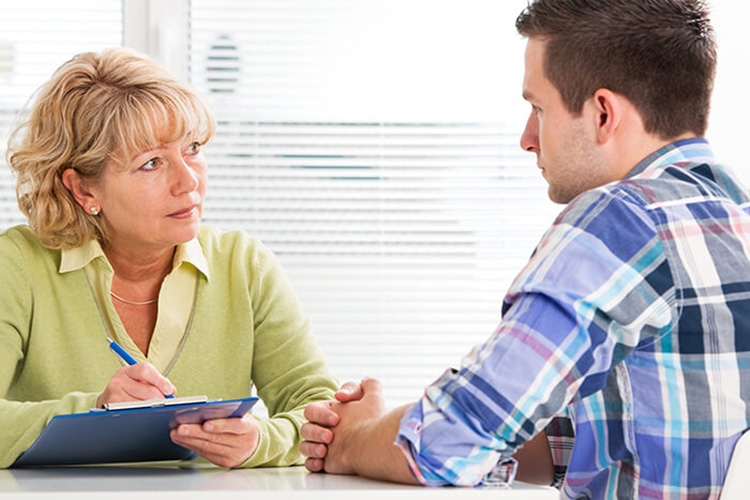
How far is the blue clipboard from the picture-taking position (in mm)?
1105

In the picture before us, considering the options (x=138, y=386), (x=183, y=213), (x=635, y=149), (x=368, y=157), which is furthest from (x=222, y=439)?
(x=368, y=157)

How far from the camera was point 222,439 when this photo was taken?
1.29 meters

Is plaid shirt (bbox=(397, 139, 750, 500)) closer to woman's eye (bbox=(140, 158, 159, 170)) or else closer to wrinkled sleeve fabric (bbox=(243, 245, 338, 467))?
wrinkled sleeve fabric (bbox=(243, 245, 338, 467))

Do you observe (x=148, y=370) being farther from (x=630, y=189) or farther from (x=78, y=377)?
(x=630, y=189)

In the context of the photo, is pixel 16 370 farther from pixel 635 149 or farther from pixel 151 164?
pixel 635 149

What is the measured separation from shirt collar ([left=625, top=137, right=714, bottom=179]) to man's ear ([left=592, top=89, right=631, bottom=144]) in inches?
2.3

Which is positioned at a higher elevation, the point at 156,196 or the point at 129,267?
the point at 156,196

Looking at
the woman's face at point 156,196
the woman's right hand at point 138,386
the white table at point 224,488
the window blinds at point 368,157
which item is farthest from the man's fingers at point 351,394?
the window blinds at point 368,157

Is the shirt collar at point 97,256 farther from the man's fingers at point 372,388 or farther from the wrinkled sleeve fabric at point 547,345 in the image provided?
the wrinkled sleeve fabric at point 547,345

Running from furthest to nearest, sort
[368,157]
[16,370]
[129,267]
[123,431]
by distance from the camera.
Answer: [368,157]
[129,267]
[16,370]
[123,431]

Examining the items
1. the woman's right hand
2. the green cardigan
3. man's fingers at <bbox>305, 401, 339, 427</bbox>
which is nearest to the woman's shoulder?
the green cardigan

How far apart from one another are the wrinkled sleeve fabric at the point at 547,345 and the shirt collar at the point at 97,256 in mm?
937

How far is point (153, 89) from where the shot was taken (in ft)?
5.86

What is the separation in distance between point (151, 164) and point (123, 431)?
0.74 meters
